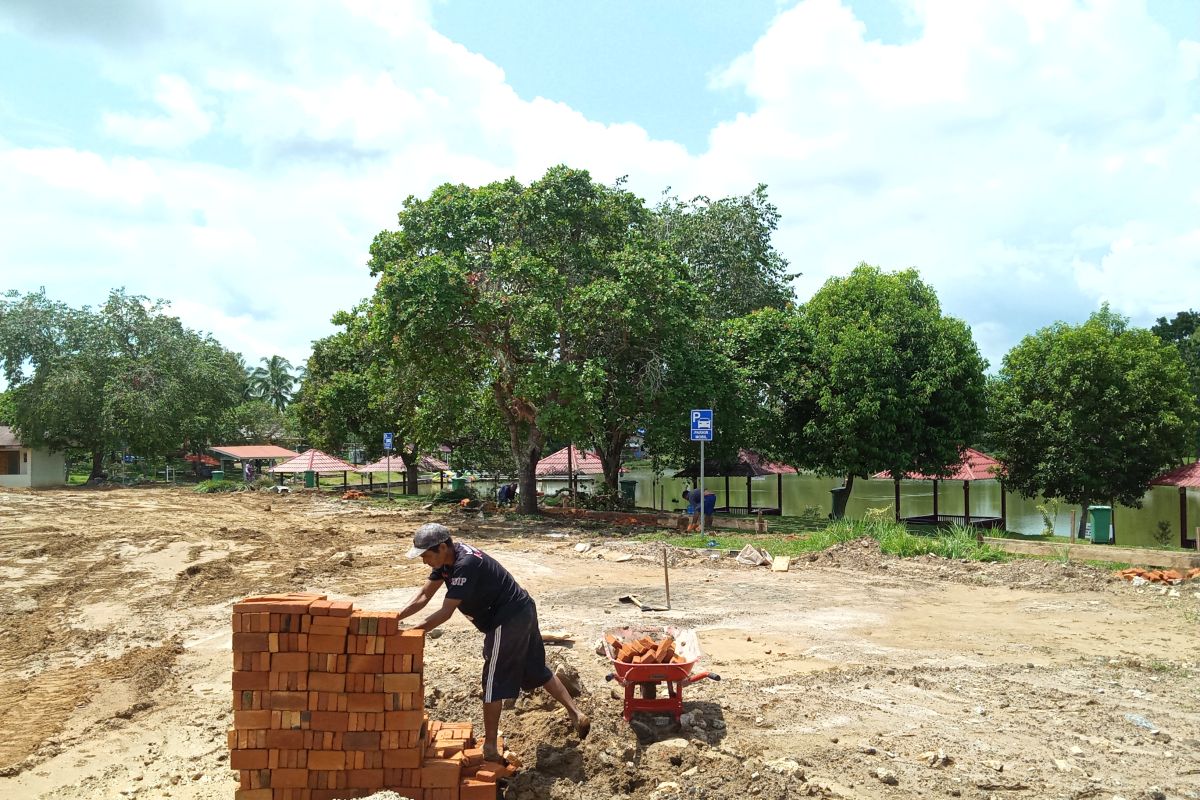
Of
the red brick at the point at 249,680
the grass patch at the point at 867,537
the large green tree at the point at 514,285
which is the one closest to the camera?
the red brick at the point at 249,680

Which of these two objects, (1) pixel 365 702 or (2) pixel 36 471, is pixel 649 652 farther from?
(2) pixel 36 471

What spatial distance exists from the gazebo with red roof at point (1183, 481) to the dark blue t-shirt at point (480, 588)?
22632 millimetres

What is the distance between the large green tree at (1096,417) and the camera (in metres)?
22.4

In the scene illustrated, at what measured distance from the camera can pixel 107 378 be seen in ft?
142

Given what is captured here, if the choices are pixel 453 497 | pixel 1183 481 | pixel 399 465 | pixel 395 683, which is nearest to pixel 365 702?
pixel 395 683

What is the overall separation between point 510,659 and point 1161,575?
1236 centimetres

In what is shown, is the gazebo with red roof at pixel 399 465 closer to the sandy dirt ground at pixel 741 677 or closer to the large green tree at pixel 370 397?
the large green tree at pixel 370 397

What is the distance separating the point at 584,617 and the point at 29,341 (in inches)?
1789

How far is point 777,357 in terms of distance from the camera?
80.0ft

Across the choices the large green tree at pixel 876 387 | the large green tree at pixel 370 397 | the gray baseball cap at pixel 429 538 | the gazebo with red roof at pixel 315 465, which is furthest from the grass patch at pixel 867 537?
the gazebo with red roof at pixel 315 465

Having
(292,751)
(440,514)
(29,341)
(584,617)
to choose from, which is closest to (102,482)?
(29,341)

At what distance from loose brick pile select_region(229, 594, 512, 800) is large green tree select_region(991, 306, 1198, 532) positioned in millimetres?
22609

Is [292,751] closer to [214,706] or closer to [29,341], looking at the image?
[214,706]

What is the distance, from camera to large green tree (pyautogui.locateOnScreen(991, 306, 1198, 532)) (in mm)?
22422
